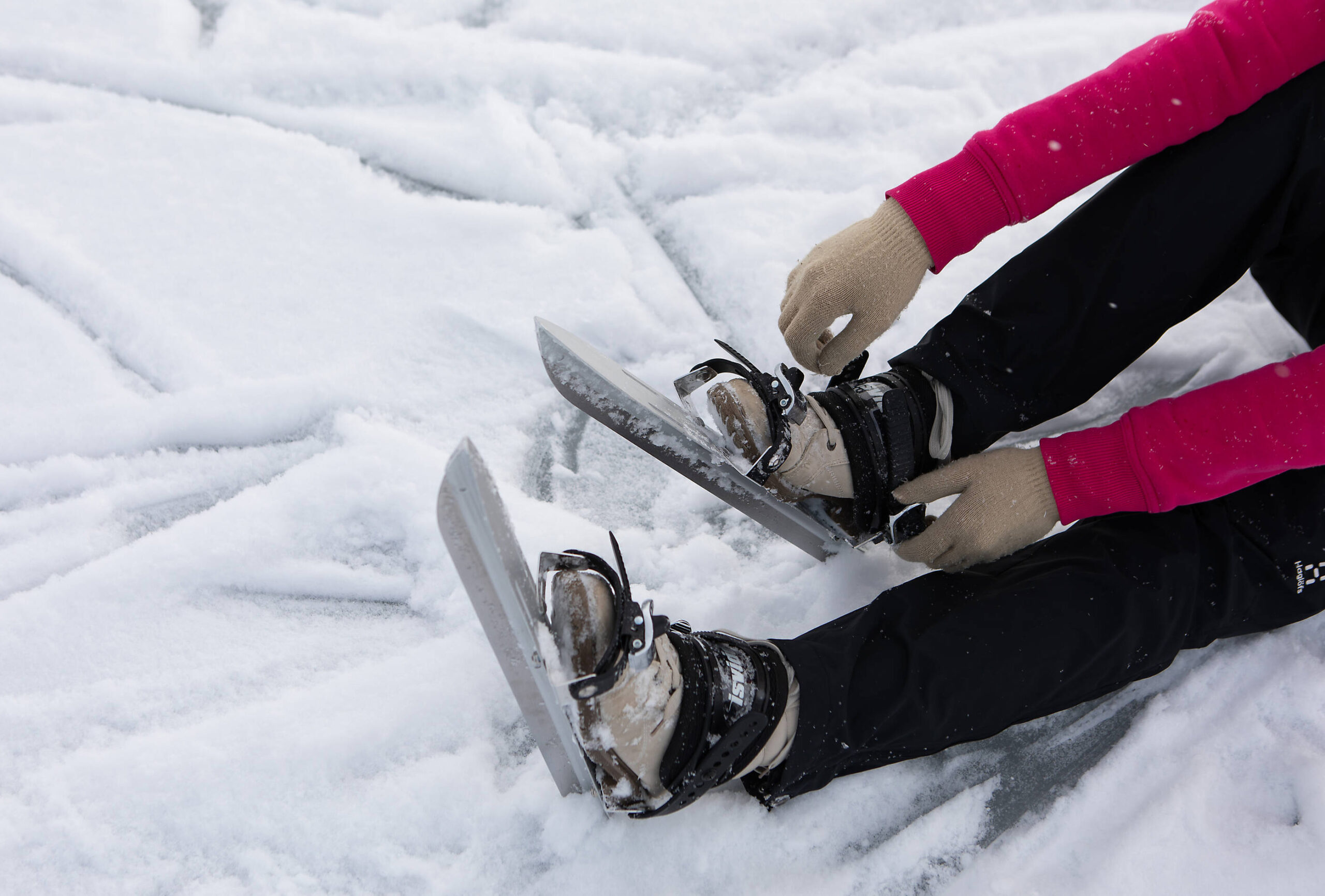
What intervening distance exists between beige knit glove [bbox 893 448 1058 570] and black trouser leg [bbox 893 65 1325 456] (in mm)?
115

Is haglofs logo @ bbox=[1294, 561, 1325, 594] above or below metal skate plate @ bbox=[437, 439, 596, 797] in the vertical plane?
above

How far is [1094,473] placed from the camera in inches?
32.7

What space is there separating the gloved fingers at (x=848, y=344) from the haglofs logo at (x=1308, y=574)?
1.65 ft

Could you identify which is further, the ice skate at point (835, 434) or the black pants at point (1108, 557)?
the ice skate at point (835, 434)

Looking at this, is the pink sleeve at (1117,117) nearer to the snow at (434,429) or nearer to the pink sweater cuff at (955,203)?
the pink sweater cuff at (955,203)

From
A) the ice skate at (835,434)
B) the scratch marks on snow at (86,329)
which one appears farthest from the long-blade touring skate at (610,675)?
the scratch marks on snow at (86,329)

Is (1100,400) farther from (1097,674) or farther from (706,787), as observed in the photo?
(706,787)

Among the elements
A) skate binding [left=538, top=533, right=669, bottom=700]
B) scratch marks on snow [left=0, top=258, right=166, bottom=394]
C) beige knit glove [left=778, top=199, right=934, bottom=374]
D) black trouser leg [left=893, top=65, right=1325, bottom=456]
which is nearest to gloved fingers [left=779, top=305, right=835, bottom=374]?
beige knit glove [left=778, top=199, right=934, bottom=374]

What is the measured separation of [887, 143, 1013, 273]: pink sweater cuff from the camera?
0.86m

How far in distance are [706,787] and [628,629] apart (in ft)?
0.63

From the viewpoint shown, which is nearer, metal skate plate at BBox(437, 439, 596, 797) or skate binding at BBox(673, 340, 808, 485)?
metal skate plate at BBox(437, 439, 596, 797)

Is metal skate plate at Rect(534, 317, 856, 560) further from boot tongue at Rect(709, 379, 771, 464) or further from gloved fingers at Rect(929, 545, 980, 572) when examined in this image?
gloved fingers at Rect(929, 545, 980, 572)

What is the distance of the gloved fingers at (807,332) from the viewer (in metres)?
0.89

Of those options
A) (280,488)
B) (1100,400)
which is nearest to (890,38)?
(1100,400)
